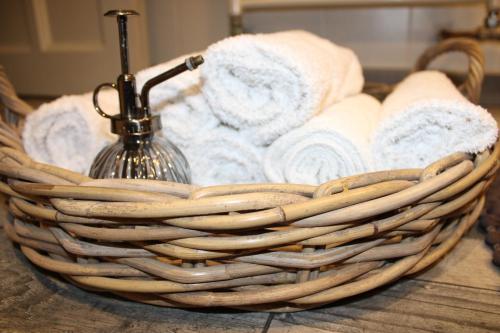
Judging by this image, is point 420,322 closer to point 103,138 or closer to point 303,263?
point 303,263

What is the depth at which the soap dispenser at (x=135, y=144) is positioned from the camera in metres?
0.41

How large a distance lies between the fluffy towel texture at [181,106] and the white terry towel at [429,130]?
0.18 metres

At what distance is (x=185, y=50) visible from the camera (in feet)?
4.51

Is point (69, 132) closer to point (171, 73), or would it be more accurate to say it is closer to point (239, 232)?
point (171, 73)

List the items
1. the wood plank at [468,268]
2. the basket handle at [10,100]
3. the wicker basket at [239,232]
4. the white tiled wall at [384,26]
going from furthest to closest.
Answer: the white tiled wall at [384,26] → the basket handle at [10,100] → the wood plank at [468,268] → the wicker basket at [239,232]

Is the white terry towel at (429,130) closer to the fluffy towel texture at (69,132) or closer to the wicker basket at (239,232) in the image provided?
the wicker basket at (239,232)

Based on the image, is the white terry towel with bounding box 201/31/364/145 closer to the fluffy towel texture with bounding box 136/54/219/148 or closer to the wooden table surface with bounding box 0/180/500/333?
the fluffy towel texture with bounding box 136/54/219/148

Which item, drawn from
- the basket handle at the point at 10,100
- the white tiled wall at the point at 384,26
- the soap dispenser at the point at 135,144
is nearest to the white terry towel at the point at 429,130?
the soap dispenser at the point at 135,144

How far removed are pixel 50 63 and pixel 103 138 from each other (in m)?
1.00

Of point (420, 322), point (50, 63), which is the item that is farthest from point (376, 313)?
point (50, 63)

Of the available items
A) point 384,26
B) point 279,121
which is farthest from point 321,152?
point 384,26

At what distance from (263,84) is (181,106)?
10 centimetres

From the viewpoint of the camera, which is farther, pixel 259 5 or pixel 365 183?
pixel 259 5

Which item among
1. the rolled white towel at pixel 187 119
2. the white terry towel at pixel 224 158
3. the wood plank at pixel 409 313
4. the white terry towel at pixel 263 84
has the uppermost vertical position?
the white terry towel at pixel 263 84
